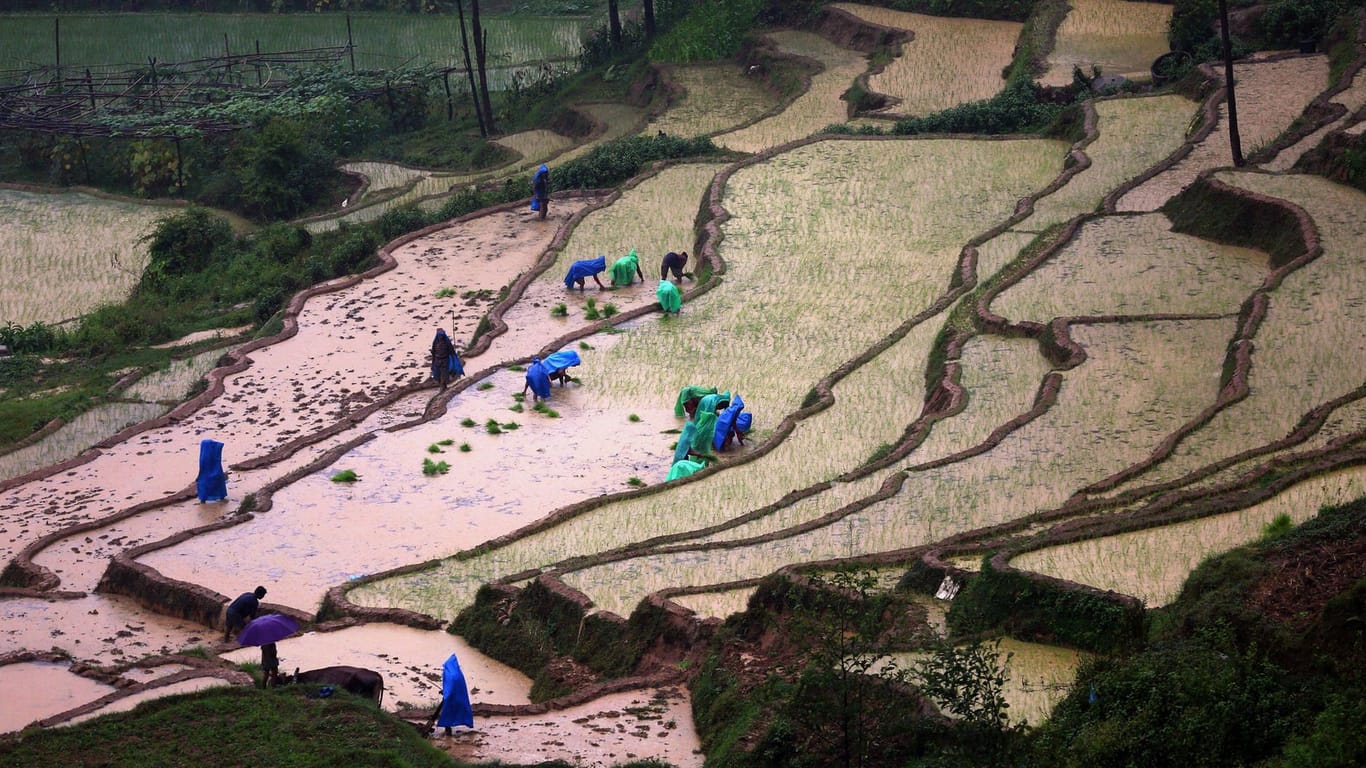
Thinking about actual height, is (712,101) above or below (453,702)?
above

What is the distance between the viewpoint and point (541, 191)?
2827cm

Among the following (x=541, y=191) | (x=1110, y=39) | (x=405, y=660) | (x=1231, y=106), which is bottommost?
(x=405, y=660)

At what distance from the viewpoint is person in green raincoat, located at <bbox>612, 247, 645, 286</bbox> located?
24.4 metres

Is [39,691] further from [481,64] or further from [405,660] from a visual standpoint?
[481,64]

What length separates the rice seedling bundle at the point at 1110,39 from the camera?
31906 mm

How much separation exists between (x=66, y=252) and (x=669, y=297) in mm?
13805

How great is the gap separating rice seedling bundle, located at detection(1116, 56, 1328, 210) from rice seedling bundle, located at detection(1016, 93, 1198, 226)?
60 centimetres

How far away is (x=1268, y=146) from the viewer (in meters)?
25.3

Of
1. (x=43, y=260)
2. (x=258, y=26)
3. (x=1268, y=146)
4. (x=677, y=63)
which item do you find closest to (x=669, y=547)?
(x=1268, y=146)

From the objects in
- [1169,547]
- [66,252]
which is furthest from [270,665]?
[66,252]

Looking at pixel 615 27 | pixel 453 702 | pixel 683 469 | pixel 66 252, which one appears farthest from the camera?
pixel 615 27

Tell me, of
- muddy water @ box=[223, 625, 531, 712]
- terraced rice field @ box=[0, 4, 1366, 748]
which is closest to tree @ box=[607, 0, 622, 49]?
terraced rice field @ box=[0, 4, 1366, 748]

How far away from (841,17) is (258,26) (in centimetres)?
1623

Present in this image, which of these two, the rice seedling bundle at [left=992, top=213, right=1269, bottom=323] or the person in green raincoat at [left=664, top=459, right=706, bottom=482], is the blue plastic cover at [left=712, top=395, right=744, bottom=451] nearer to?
the person in green raincoat at [left=664, top=459, right=706, bottom=482]
